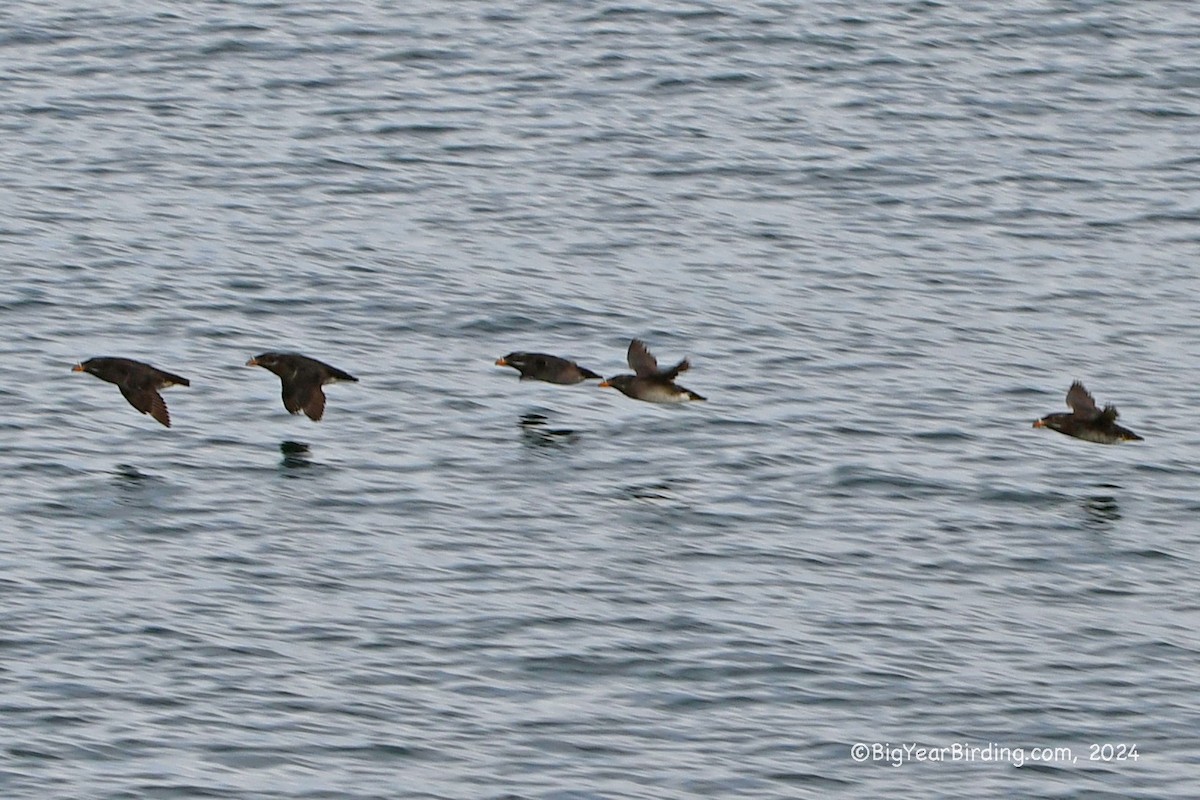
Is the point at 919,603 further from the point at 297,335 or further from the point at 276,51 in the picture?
the point at 276,51

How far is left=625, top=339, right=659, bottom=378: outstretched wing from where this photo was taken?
30078 millimetres

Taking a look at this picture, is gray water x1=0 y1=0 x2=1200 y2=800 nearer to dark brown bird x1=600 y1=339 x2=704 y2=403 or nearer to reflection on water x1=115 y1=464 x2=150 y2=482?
reflection on water x1=115 y1=464 x2=150 y2=482

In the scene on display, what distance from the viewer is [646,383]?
29.8 m

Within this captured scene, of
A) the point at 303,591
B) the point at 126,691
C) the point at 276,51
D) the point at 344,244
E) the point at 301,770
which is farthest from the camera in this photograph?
the point at 276,51

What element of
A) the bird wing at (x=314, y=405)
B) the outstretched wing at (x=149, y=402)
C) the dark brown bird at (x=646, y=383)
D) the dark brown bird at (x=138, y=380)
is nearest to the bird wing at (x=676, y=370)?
the dark brown bird at (x=646, y=383)

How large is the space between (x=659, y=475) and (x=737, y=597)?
4.02m

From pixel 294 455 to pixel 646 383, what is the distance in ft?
14.6

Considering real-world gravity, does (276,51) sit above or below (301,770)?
above

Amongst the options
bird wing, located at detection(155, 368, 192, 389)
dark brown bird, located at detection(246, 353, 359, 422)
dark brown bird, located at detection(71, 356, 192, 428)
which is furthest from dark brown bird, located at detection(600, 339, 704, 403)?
dark brown bird, located at detection(71, 356, 192, 428)

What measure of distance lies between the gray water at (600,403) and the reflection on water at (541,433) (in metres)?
0.08

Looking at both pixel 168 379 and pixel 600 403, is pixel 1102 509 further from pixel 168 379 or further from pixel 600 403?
pixel 168 379

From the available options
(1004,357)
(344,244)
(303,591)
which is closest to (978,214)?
(1004,357)

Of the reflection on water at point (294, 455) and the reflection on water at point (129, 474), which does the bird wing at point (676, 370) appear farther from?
the reflection on water at point (129, 474)

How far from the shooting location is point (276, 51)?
48.0 metres
